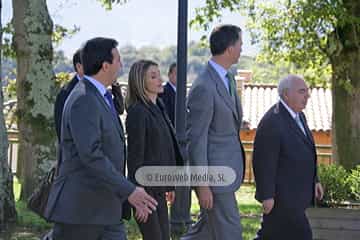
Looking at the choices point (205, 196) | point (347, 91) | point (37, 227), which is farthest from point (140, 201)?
point (347, 91)

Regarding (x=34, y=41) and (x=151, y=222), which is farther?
(x=34, y=41)

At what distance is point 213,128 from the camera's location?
6344mm

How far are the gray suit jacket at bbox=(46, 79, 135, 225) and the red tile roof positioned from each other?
25.8 meters

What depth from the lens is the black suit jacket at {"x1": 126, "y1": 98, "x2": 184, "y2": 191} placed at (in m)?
5.87

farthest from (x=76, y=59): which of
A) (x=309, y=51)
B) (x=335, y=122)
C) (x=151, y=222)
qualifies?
(x=309, y=51)

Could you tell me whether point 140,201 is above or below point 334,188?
above

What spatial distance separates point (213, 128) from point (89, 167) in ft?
6.43

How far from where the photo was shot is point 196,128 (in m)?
6.27

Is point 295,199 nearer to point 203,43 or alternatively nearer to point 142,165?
point 142,165

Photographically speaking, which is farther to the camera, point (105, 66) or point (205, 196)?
point (205, 196)

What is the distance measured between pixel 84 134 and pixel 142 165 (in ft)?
4.47

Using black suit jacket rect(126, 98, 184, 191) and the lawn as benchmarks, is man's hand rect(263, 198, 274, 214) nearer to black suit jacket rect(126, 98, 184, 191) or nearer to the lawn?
black suit jacket rect(126, 98, 184, 191)

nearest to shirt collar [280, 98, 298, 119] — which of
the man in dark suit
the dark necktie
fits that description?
the man in dark suit

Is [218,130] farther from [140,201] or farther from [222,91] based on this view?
[140,201]
